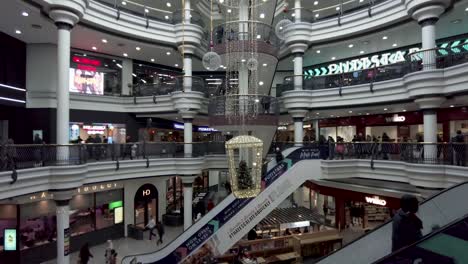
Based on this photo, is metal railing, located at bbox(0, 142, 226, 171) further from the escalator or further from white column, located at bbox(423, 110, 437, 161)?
white column, located at bbox(423, 110, 437, 161)

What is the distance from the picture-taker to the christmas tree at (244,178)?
727 cm

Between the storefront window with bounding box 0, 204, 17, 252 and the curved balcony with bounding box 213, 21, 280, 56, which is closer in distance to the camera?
the storefront window with bounding box 0, 204, 17, 252

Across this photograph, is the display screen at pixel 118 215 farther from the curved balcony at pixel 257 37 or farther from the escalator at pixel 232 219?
the curved balcony at pixel 257 37

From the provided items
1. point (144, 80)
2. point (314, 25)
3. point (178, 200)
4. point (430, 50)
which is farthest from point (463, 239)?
point (178, 200)

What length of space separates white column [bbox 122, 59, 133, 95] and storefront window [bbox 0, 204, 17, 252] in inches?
327

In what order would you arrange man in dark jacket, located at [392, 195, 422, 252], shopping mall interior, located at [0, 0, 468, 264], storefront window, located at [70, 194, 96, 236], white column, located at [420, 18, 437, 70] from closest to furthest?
man in dark jacket, located at [392, 195, 422, 252]
shopping mall interior, located at [0, 0, 468, 264]
white column, located at [420, 18, 437, 70]
storefront window, located at [70, 194, 96, 236]

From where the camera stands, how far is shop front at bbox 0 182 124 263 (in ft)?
44.0

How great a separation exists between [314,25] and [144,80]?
35.2 feet

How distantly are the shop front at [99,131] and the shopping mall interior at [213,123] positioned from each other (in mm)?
59

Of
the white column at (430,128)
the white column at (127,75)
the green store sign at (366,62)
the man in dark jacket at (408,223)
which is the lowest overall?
the man in dark jacket at (408,223)

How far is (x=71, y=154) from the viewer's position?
1177 cm

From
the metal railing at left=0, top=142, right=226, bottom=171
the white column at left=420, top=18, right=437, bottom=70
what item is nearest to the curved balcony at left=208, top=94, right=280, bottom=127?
the metal railing at left=0, top=142, right=226, bottom=171

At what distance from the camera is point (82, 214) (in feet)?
54.5

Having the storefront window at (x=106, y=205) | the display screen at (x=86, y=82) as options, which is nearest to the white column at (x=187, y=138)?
the storefront window at (x=106, y=205)
